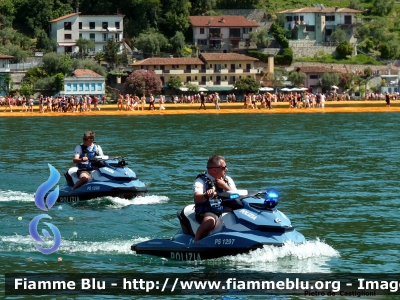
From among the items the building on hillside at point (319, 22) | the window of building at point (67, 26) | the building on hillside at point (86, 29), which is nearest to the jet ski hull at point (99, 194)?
the building on hillside at point (86, 29)

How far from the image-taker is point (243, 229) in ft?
61.2

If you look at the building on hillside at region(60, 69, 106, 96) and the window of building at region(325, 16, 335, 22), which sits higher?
the window of building at region(325, 16, 335, 22)

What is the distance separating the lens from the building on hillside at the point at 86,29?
146m

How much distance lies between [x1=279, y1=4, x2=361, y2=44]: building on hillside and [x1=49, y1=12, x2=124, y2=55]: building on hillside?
94.3ft

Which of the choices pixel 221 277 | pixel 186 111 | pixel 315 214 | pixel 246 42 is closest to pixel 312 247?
pixel 221 277

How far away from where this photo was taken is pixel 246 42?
154000mm

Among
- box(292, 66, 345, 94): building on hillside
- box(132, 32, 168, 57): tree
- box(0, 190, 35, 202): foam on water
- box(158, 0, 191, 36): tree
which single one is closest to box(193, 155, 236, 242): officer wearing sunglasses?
box(0, 190, 35, 202): foam on water

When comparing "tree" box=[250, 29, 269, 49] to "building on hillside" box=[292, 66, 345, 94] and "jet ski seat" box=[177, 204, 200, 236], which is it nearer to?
"building on hillside" box=[292, 66, 345, 94]

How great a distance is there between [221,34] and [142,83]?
29.7 metres

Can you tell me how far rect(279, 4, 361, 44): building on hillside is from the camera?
158000 mm

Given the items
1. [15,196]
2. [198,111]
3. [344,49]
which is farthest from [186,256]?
[344,49]

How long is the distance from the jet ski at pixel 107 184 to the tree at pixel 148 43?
11658cm

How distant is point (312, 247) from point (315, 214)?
246 inches

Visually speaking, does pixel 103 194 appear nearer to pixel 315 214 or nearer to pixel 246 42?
pixel 315 214
